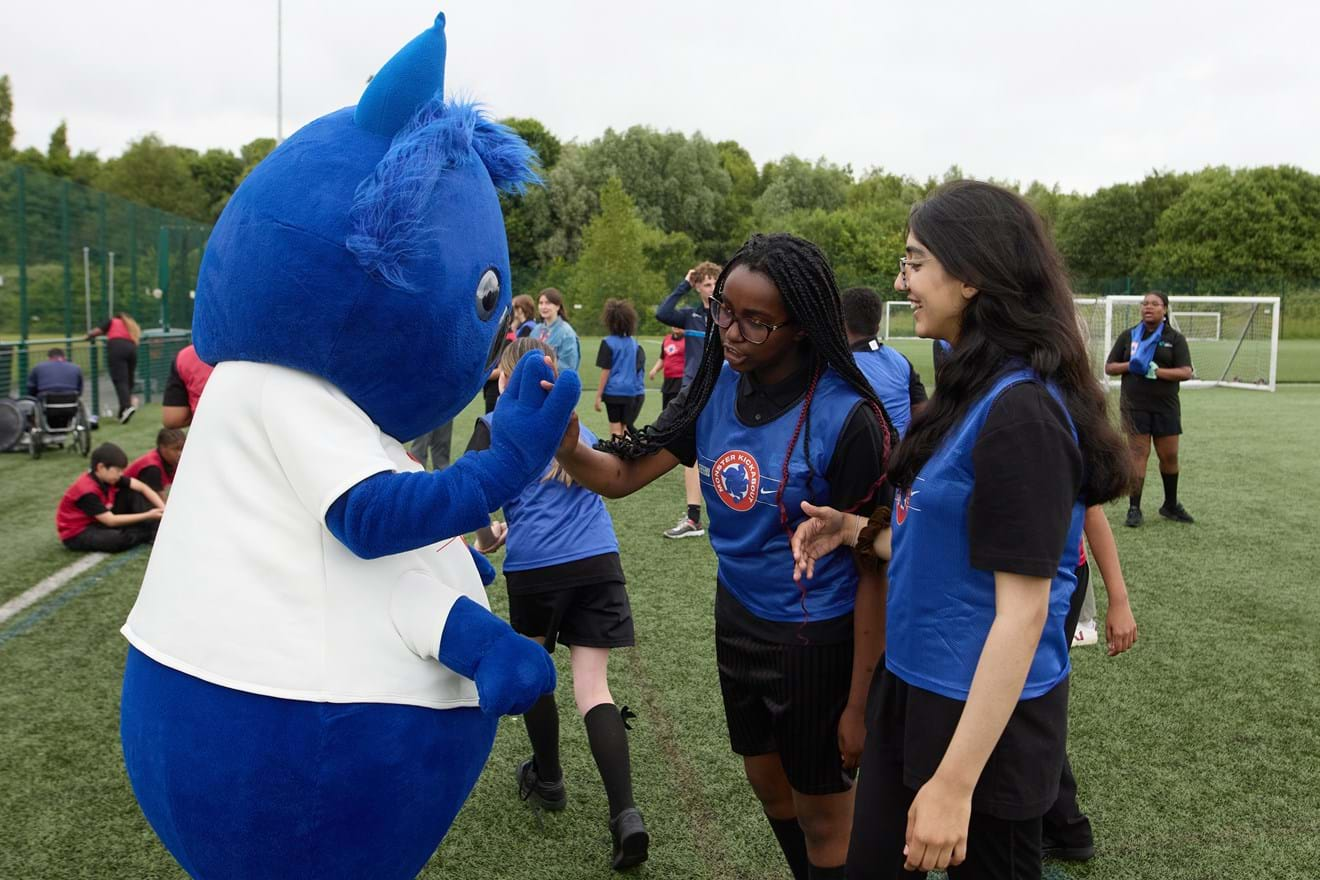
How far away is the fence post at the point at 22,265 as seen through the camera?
13.5 m

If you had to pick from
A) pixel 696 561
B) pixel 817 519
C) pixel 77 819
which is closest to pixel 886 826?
pixel 817 519

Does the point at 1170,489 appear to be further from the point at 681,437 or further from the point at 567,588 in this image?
the point at 681,437

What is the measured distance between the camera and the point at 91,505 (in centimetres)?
753

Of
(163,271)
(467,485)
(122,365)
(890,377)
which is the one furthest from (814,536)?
(163,271)

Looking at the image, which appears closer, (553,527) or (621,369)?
(553,527)

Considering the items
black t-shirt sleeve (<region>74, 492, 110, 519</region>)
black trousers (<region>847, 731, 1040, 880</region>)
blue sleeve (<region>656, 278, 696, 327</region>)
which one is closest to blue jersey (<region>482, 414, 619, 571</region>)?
black trousers (<region>847, 731, 1040, 880</region>)

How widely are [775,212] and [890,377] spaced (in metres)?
55.3

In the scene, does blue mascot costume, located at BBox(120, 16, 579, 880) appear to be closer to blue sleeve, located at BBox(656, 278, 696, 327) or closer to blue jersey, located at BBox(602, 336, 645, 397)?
blue sleeve, located at BBox(656, 278, 696, 327)

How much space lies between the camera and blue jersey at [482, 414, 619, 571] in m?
3.72

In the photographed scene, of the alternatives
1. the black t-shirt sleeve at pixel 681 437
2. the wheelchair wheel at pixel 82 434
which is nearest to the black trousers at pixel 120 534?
the wheelchair wheel at pixel 82 434

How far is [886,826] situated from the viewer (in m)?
2.22

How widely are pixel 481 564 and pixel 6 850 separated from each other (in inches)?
84.1

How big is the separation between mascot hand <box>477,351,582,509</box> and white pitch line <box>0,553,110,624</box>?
5073 millimetres

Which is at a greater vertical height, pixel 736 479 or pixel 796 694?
pixel 736 479
